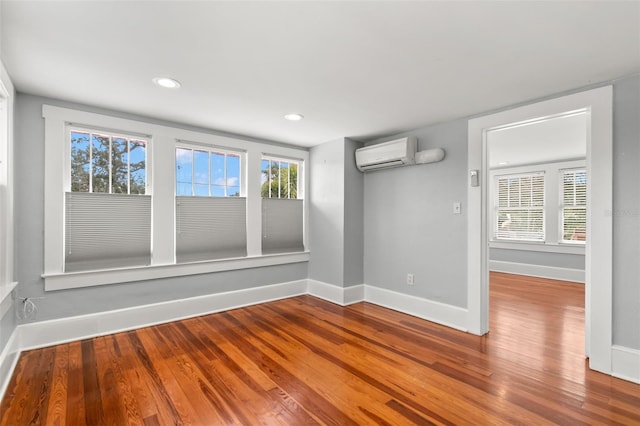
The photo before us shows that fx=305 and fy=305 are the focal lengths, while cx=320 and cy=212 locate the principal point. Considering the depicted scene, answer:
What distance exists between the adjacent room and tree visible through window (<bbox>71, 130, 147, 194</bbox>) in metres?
0.02

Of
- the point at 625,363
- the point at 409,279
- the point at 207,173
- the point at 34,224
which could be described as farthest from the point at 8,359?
the point at 625,363

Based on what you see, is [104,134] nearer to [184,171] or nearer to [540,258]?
[184,171]

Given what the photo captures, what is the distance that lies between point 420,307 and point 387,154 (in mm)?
2000

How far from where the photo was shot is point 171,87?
104 inches

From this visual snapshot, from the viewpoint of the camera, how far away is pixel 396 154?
3898 millimetres

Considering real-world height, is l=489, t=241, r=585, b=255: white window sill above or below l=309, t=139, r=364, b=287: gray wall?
below

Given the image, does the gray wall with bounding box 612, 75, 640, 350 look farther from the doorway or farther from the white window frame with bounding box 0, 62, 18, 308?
the white window frame with bounding box 0, 62, 18, 308

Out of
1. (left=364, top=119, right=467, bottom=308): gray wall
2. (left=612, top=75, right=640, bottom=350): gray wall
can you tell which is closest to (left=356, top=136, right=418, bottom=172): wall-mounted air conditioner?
(left=364, top=119, right=467, bottom=308): gray wall

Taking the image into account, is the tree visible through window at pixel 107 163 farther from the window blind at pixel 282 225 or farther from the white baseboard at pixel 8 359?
the window blind at pixel 282 225

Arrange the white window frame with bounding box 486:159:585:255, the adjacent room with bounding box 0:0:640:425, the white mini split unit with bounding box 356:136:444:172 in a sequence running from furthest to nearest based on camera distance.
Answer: the white window frame with bounding box 486:159:585:255 < the white mini split unit with bounding box 356:136:444:172 < the adjacent room with bounding box 0:0:640:425

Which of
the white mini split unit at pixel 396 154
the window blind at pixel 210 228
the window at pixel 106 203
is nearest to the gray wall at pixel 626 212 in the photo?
the white mini split unit at pixel 396 154

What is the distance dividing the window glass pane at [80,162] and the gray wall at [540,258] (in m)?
7.81

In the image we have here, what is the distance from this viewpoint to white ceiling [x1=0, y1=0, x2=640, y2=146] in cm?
165

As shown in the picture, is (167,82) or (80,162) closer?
(167,82)
